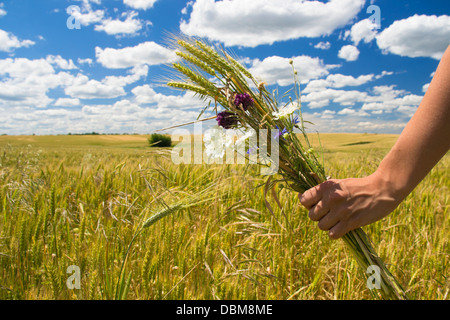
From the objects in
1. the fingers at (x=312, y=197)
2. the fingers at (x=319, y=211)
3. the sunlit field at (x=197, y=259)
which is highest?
the fingers at (x=312, y=197)

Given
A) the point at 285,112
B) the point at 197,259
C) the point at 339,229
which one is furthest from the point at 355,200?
the point at 197,259

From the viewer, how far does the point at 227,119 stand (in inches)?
41.0

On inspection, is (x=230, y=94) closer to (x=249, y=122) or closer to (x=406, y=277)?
(x=249, y=122)

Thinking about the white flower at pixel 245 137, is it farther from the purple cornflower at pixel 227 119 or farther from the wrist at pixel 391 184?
the wrist at pixel 391 184

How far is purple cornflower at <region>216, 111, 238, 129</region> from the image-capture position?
103 centimetres

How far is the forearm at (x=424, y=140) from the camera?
86 centimetres

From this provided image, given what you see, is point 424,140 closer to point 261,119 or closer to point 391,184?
point 391,184

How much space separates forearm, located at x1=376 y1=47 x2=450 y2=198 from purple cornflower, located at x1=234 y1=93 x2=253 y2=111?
1.65 feet

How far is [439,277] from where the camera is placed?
1.59 m

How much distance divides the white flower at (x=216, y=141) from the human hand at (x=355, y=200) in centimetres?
36

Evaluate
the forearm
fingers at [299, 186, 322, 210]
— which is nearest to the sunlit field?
fingers at [299, 186, 322, 210]

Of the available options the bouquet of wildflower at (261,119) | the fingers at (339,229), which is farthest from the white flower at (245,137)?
the fingers at (339,229)

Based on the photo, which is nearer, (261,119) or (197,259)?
(261,119)

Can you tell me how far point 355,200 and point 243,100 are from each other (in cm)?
51
